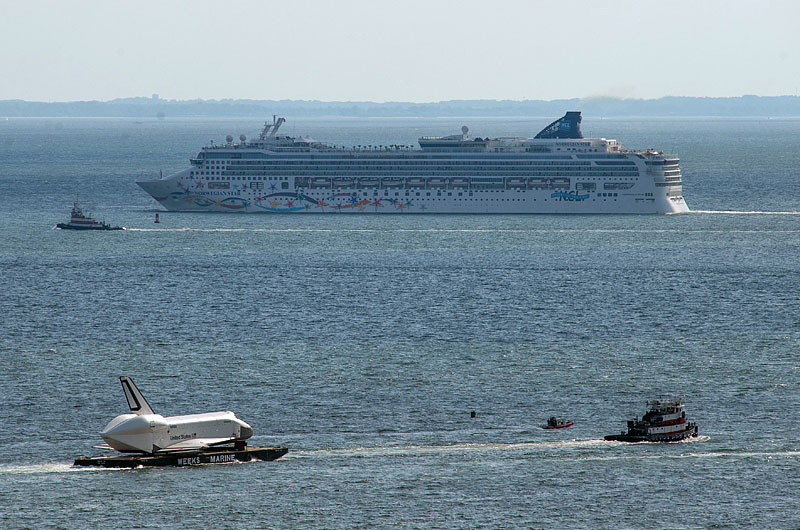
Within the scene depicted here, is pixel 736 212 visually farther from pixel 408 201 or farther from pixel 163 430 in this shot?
pixel 163 430

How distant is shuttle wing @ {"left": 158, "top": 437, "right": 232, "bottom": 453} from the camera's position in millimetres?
53938

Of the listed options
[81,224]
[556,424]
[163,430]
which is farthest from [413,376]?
[81,224]

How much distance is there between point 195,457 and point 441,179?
10868 centimetres

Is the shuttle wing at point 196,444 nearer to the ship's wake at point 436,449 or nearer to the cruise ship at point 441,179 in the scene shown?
the ship's wake at point 436,449

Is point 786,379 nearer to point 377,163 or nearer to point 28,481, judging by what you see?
point 28,481

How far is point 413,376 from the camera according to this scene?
66938 mm

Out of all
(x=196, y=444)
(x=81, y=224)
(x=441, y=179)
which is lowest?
(x=196, y=444)

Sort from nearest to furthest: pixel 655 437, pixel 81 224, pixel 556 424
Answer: pixel 655 437, pixel 556 424, pixel 81 224

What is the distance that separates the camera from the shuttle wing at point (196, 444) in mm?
53938

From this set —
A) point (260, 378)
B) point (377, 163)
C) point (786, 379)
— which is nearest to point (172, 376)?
point (260, 378)

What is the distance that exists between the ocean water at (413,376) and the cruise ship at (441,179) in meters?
31.3

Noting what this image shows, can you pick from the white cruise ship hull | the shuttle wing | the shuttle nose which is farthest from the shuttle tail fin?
the white cruise ship hull

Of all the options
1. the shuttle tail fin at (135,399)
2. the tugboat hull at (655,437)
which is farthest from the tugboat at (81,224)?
the tugboat hull at (655,437)

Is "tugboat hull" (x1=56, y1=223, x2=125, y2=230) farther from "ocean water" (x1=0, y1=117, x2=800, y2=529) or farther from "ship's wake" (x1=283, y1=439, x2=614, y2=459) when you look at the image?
"ship's wake" (x1=283, y1=439, x2=614, y2=459)
